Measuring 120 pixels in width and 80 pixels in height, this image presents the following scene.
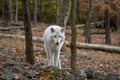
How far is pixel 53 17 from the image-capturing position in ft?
143

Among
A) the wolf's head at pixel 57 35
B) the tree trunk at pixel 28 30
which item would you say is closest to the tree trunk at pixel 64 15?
the wolf's head at pixel 57 35

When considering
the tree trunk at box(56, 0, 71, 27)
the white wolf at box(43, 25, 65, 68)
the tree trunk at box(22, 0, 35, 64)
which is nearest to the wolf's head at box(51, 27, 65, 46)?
the white wolf at box(43, 25, 65, 68)

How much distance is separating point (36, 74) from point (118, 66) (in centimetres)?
771

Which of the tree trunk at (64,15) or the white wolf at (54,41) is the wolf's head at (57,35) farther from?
the tree trunk at (64,15)

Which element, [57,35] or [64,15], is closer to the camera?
[57,35]

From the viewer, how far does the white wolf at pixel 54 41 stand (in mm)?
10211

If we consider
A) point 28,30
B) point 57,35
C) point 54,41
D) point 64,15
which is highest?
point 64,15

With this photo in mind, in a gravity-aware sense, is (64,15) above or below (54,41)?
above

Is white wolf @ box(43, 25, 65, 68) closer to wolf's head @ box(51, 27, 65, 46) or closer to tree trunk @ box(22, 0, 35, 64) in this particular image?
wolf's head @ box(51, 27, 65, 46)

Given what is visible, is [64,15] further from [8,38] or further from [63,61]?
[8,38]

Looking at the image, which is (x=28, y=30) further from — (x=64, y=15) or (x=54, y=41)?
(x=64, y=15)

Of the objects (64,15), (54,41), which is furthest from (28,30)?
(64,15)

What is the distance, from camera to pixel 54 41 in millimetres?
10305

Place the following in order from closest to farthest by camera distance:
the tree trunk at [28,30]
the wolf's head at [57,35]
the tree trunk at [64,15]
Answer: the tree trunk at [28,30]
the wolf's head at [57,35]
the tree trunk at [64,15]
